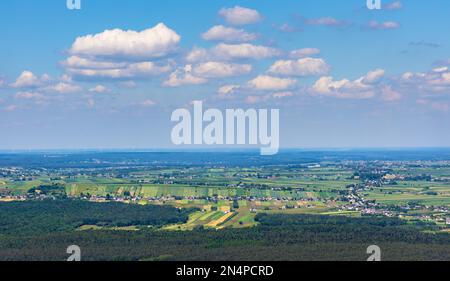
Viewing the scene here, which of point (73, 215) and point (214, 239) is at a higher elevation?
point (214, 239)

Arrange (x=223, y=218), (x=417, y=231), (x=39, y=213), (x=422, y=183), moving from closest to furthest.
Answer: (x=417, y=231)
(x=223, y=218)
(x=39, y=213)
(x=422, y=183)

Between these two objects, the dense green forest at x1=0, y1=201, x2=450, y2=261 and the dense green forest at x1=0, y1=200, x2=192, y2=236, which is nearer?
the dense green forest at x1=0, y1=201, x2=450, y2=261

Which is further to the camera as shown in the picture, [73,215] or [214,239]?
[73,215]

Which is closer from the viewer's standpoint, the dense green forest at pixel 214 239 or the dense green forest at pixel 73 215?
the dense green forest at pixel 214 239

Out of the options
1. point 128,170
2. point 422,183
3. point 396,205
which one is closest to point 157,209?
point 396,205

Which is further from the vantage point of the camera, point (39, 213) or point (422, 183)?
point (422, 183)
